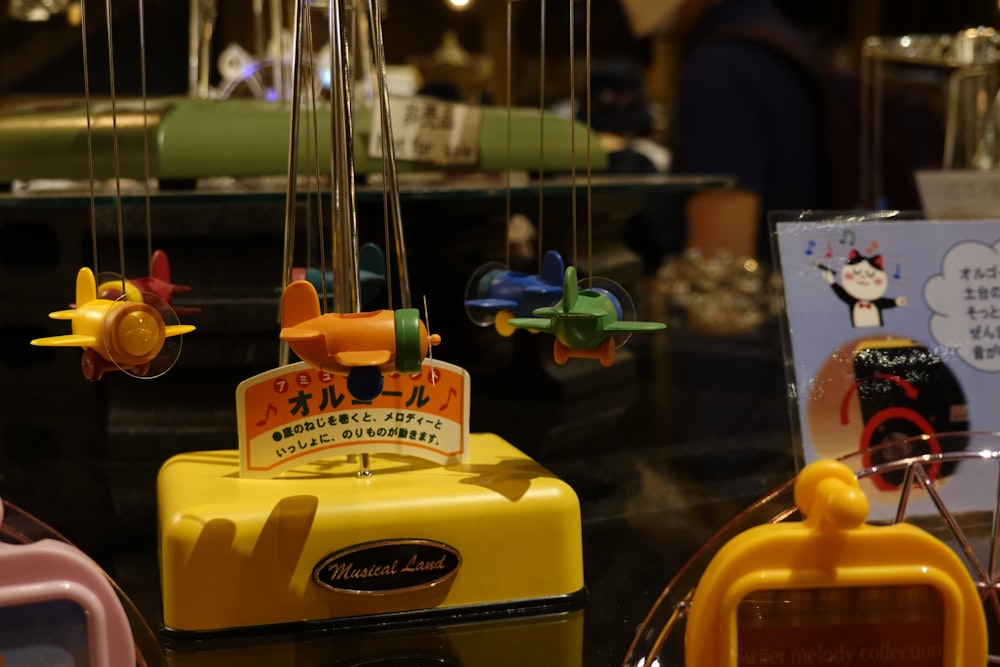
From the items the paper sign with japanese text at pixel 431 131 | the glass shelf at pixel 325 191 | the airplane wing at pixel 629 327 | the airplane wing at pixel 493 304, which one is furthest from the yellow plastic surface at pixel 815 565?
the paper sign with japanese text at pixel 431 131

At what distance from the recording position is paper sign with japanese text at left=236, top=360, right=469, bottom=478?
529 mm

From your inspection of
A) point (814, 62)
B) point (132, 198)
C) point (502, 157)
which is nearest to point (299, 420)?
point (132, 198)

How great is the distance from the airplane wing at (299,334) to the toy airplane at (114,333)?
0.07 metres

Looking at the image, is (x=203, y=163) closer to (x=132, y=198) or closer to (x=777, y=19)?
(x=132, y=198)

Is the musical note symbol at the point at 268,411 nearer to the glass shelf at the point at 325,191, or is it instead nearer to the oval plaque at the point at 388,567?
the oval plaque at the point at 388,567

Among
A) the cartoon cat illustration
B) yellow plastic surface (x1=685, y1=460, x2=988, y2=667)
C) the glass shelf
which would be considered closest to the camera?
yellow plastic surface (x1=685, y1=460, x2=988, y2=667)

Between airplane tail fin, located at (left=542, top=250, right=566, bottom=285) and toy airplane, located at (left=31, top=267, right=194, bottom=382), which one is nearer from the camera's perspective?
toy airplane, located at (left=31, top=267, right=194, bottom=382)

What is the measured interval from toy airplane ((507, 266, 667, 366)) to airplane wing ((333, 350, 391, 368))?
72 millimetres

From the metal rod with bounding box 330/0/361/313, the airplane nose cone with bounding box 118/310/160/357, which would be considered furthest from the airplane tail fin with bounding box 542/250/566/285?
the airplane nose cone with bounding box 118/310/160/357

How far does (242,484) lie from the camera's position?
0.53m

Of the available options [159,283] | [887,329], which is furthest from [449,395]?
[887,329]

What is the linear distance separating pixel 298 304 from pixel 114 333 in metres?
0.08

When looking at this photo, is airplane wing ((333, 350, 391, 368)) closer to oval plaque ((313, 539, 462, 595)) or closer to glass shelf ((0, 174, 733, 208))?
oval plaque ((313, 539, 462, 595))

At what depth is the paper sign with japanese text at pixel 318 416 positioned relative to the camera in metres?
0.53
